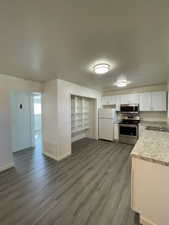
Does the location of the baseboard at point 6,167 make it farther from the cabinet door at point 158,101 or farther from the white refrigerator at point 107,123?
the cabinet door at point 158,101

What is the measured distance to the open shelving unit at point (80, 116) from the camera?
4.95 m

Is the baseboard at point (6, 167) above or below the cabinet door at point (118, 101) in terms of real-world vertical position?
below

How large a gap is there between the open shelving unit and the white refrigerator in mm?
710

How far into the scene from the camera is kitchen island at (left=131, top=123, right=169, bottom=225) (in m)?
1.27

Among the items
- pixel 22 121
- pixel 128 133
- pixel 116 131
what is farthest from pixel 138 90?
pixel 22 121

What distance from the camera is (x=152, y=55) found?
74.5 inches

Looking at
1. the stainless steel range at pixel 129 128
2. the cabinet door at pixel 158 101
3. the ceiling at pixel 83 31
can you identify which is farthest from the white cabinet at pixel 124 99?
the ceiling at pixel 83 31

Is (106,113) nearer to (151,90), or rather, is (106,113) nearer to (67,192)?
(151,90)

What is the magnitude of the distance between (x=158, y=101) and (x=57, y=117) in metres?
3.84

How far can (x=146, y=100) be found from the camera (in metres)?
4.41

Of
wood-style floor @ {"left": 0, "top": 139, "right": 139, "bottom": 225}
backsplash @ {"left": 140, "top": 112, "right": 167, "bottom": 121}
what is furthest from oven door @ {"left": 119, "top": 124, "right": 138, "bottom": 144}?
wood-style floor @ {"left": 0, "top": 139, "right": 139, "bottom": 225}

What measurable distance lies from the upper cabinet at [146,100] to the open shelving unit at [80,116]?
147cm

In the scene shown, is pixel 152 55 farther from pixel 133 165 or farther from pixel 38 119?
pixel 38 119

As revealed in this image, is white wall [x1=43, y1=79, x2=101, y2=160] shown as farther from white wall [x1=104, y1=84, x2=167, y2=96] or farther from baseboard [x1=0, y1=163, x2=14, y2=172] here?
white wall [x1=104, y1=84, x2=167, y2=96]
